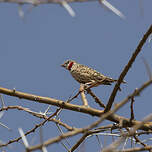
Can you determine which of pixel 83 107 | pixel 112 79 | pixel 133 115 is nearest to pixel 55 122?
pixel 83 107

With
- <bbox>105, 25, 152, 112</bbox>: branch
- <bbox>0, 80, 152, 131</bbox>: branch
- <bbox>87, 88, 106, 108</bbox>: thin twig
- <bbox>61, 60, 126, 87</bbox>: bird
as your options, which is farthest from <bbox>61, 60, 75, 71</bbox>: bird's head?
<bbox>105, 25, 152, 112</bbox>: branch

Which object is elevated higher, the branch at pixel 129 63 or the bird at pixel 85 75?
the bird at pixel 85 75

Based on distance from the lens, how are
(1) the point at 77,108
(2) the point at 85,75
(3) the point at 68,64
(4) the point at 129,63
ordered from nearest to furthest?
(4) the point at 129,63, (1) the point at 77,108, (2) the point at 85,75, (3) the point at 68,64

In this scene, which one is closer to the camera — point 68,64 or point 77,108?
point 77,108

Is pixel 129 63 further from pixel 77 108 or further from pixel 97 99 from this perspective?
pixel 97 99

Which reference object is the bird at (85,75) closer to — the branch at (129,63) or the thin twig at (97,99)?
the thin twig at (97,99)

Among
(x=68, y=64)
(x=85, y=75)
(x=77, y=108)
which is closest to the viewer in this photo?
(x=77, y=108)

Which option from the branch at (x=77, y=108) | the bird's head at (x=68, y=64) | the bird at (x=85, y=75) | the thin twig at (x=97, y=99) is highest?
the bird's head at (x=68, y=64)

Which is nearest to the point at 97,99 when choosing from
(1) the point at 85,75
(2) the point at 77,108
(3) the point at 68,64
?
(2) the point at 77,108

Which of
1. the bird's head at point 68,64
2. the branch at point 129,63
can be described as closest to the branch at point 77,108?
the branch at point 129,63

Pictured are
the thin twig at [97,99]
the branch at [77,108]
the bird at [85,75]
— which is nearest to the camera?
the branch at [77,108]

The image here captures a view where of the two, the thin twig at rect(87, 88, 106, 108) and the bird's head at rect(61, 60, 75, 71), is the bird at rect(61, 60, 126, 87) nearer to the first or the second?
the bird's head at rect(61, 60, 75, 71)

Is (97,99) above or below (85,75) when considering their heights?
below

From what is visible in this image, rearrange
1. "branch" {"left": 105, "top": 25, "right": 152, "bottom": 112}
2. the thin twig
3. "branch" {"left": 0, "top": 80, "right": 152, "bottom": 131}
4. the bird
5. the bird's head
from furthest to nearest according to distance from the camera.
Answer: the bird's head, the bird, the thin twig, "branch" {"left": 0, "top": 80, "right": 152, "bottom": 131}, "branch" {"left": 105, "top": 25, "right": 152, "bottom": 112}
